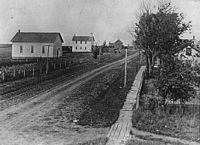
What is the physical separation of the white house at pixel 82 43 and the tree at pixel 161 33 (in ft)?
236

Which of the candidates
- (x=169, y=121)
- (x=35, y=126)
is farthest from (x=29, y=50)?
(x=169, y=121)

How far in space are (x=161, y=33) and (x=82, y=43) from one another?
74951 mm

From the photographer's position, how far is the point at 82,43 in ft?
327

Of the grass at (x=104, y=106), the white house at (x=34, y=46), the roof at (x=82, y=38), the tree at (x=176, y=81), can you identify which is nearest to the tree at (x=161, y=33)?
the grass at (x=104, y=106)

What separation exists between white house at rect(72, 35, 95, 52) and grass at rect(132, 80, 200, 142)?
85615 millimetres

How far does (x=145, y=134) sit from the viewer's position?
33.7 ft

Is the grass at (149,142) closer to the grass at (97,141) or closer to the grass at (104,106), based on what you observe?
the grass at (97,141)

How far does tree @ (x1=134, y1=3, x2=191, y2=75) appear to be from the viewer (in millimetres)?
26188

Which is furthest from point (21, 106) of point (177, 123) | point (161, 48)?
point (161, 48)

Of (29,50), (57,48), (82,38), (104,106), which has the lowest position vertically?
(104,106)

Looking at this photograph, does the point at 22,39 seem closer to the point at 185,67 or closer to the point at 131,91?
the point at 131,91

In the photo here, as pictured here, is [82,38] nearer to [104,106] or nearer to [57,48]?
[57,48]

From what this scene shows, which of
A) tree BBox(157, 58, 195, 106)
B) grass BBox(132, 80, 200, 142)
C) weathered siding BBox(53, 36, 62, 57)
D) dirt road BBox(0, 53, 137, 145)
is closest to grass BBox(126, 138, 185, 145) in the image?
grass BBox(132, 80, 200, 142)

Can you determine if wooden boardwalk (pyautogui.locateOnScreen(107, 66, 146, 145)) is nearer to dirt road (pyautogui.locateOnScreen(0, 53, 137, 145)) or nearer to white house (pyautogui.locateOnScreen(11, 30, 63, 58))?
dirt road (pyautogui.locateOnScreen(0, 53, 137, 145))
